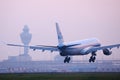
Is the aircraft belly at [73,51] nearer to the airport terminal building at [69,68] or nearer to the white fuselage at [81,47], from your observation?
the white fuselage at [81,47]

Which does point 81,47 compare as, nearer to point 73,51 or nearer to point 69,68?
point 73,51

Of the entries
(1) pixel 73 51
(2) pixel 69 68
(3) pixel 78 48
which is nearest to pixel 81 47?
(3) pixel 78 48

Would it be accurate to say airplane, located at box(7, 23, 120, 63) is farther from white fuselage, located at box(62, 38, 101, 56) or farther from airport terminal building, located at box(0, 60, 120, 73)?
airport terminal building, located at box(0, 60, 120, 73)

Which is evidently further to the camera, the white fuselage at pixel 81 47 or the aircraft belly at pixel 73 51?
the white fuselage at pixel 81 47

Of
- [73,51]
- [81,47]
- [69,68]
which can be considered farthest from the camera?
[69,68]

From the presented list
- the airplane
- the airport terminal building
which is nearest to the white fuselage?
the airplane

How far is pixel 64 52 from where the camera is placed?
78500mm

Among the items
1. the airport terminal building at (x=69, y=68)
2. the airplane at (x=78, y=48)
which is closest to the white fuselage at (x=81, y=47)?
the airplane at (x=78, y=48)

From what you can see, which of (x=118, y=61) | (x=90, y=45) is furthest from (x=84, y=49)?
(x=118, y=61)

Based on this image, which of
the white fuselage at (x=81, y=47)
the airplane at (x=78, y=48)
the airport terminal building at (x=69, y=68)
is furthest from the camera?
the airport terminal building at (x=69, y=68)

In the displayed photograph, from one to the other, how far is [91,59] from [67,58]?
5.44 metres

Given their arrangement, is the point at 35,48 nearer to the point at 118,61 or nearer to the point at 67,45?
the point at 67,45

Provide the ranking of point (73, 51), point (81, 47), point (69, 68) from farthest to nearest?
point (69, 68) → point (81, 47) → point (73, 51)

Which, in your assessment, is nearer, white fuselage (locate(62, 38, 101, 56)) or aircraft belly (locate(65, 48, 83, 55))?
aircraft belly (locate(65, 48, 83, 55))
